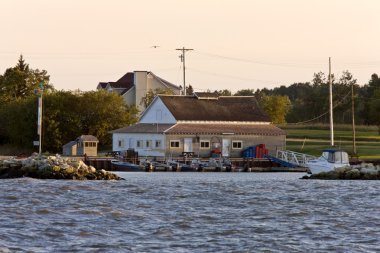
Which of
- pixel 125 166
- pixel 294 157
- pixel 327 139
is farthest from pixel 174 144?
pixel 327 139

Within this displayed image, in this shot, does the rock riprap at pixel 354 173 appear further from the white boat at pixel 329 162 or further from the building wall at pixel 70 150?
the building wall at pixel 70 150

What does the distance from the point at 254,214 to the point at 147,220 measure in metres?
4.60

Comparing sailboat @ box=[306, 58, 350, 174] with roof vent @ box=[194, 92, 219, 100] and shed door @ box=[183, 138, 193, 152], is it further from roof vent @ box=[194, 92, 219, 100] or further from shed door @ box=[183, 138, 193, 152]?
roof vent @ box=[194, 92, 219, 100]

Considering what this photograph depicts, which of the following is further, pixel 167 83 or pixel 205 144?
pixel 167 83

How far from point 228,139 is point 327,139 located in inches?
737

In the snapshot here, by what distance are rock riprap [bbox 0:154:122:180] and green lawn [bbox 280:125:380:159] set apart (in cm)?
3501

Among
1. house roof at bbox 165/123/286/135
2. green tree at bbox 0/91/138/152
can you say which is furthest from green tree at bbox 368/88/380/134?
green tree at bbox 0/91/138/152

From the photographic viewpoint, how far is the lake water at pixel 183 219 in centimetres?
2795

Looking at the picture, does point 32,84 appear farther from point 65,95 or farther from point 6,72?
point 65,95

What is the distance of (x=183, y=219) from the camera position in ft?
113

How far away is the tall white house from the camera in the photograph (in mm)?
132750

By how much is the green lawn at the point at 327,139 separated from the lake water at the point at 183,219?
42935mm

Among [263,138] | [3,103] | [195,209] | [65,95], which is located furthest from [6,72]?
[195,209]

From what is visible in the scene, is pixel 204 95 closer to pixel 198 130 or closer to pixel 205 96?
pixel 205 96
